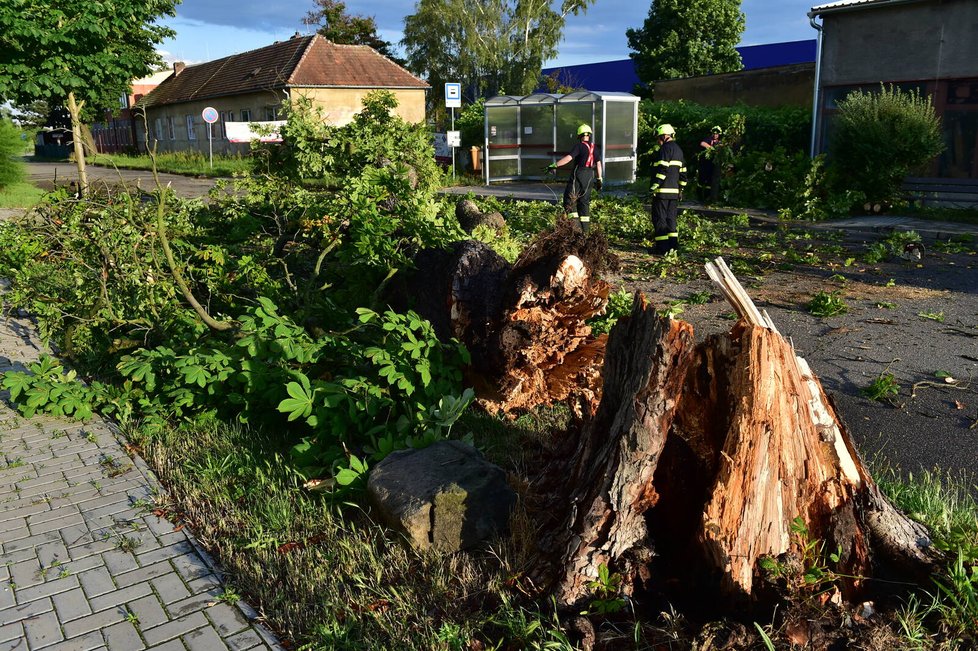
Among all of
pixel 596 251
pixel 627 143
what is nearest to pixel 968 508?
pixel 596 251

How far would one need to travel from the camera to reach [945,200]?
53.5ft

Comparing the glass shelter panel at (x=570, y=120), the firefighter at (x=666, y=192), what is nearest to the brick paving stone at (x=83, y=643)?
the firefighter at (x=666, y=192)

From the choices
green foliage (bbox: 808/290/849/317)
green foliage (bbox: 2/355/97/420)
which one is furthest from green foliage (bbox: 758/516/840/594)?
green foliage (bbox: 808/290/849/317)

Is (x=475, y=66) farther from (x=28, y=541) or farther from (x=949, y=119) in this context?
(x=28, y=541)

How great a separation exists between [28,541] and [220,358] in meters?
1.44

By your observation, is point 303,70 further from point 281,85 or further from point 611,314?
point 611,314

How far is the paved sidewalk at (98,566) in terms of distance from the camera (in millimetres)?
3115

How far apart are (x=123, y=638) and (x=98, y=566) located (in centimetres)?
69

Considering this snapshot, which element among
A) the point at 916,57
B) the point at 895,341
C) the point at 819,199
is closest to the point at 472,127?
the point at 819,199

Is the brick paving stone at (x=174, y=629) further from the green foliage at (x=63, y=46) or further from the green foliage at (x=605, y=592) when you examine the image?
the green foliage at (x=63, y=46)

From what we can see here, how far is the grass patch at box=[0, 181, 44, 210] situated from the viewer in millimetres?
20406

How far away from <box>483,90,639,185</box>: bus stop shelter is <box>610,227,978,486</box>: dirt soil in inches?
485

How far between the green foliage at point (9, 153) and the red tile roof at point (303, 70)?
14.4 m

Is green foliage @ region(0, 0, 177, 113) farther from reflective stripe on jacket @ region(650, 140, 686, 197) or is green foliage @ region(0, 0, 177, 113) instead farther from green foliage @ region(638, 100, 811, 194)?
green foliage @ region(638, 100, 811, 194)
